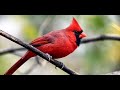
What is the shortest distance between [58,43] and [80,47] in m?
0.53

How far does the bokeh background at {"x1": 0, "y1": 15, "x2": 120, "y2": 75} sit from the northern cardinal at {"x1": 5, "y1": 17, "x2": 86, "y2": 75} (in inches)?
12.1

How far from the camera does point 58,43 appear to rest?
11.7ft

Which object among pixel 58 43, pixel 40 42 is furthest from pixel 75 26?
pixel 40 42

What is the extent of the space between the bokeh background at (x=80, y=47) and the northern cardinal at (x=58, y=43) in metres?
0.31

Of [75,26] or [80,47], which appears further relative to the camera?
[80,47]

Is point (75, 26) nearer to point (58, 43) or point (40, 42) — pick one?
point (58, 43)

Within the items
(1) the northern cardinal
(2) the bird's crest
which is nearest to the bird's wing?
(1) the northern cardinal

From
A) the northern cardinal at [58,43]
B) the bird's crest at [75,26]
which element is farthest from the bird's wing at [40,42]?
the bird's crest at [75,26]

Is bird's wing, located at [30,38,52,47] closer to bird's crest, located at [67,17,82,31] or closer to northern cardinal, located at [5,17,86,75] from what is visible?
northern cardinal, located at [5,17,86,75]

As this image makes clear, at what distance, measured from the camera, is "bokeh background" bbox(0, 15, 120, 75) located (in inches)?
157
